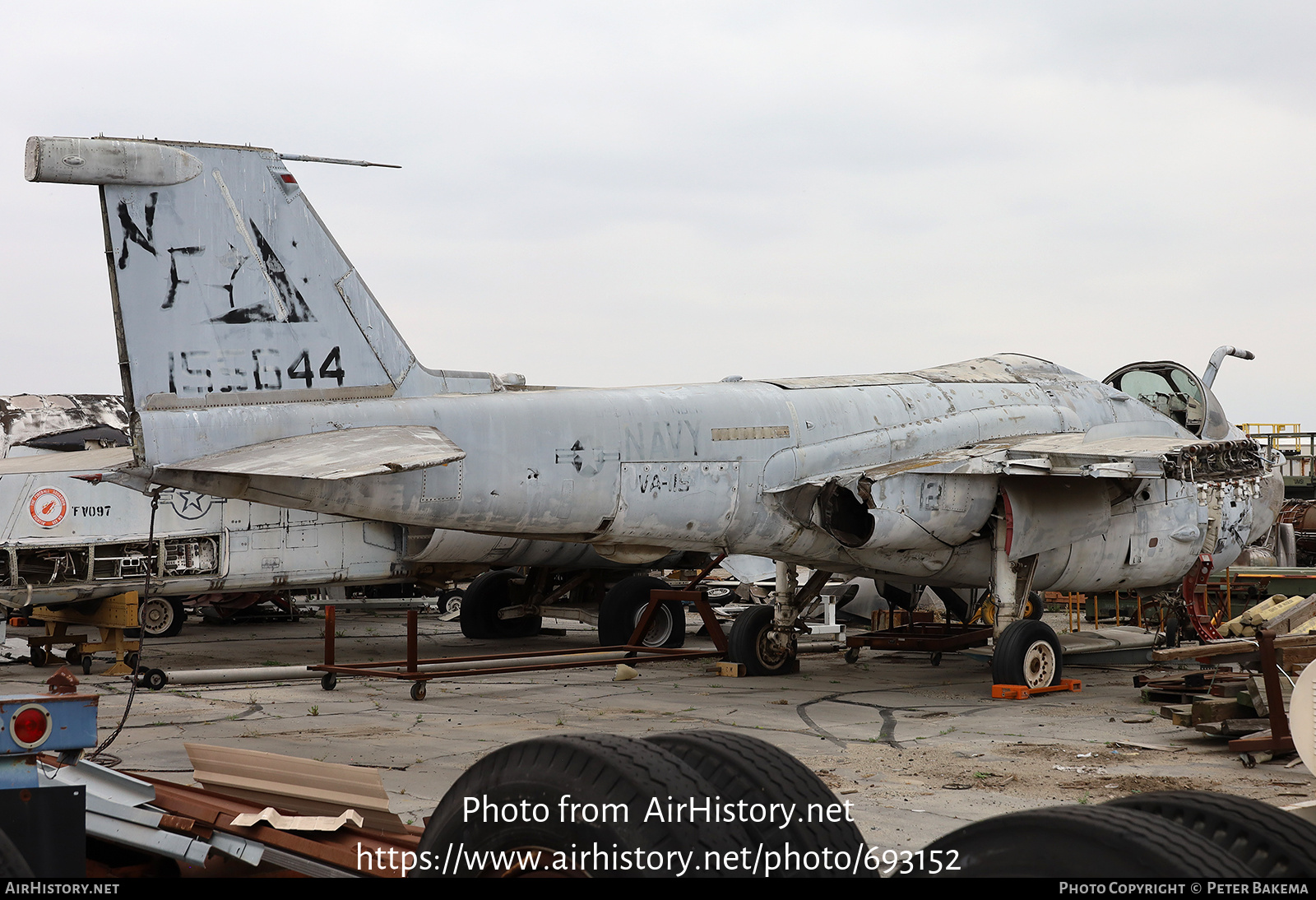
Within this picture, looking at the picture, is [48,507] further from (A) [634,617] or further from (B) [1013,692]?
(B) [1013,692]

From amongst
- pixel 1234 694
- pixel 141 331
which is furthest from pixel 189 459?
pixel 1234 694

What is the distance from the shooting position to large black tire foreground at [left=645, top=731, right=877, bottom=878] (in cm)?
322

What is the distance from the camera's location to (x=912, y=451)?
40.7 ft

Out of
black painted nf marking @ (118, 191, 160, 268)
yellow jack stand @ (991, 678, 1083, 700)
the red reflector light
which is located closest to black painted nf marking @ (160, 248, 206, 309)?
black painted nf marking @ (118, 191, 160, 268)

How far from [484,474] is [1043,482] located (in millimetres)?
6357

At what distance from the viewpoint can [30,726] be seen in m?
3.77

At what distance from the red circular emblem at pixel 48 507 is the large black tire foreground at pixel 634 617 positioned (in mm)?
6999

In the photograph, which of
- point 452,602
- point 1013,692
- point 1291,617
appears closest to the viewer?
point 1291,617

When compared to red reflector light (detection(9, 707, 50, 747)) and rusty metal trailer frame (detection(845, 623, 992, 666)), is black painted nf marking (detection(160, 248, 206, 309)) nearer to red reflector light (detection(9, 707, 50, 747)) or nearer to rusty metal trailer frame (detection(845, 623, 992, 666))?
red reflector light (detection(9, 707, 50, 747))

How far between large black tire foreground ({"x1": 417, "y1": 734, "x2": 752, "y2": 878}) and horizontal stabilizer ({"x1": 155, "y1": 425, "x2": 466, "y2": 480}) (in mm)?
4418

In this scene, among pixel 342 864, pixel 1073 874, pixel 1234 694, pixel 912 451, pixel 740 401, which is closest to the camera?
pixel 1073 874

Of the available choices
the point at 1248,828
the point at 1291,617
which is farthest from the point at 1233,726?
the point at 1248,828

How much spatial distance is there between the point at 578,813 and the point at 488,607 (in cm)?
1593

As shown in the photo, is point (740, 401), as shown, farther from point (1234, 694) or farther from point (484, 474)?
point (1234, 694)
